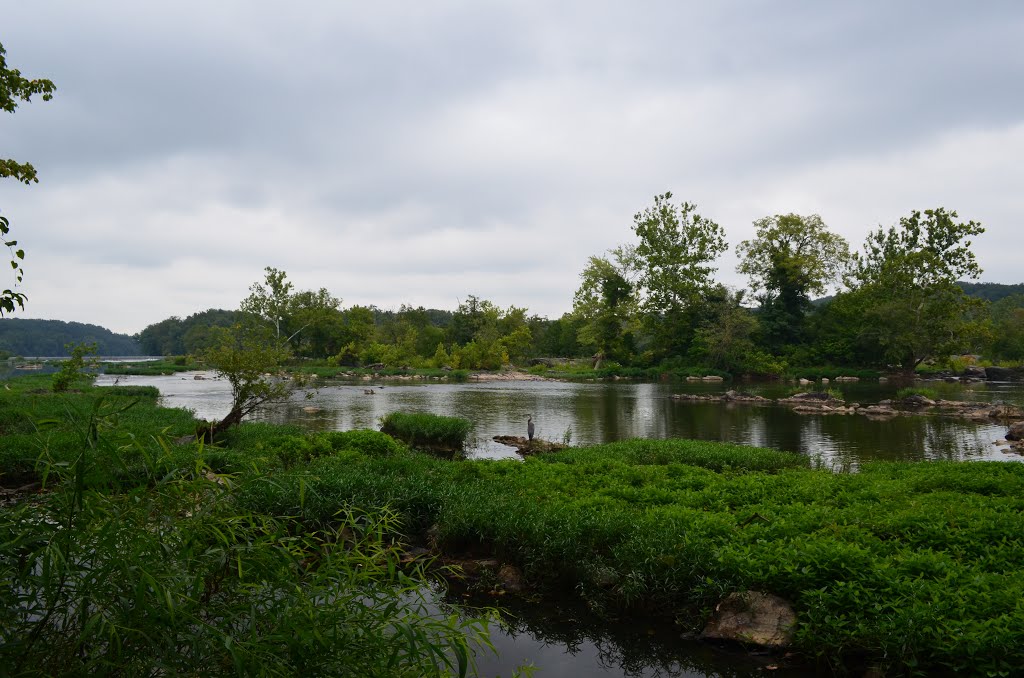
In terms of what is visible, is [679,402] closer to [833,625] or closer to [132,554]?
[833,625]

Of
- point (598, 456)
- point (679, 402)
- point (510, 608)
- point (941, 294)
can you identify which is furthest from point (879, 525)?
point (941, 294)

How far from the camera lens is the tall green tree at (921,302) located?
4591 centimetres

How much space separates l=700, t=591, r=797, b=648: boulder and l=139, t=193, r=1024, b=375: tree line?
3984 cm

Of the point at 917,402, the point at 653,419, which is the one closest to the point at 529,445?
the point at 653,419

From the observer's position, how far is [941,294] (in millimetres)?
47312

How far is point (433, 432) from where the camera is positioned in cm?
1873

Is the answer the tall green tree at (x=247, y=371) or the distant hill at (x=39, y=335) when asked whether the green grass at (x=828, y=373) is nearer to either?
the tall green tree at (x=247, y=371)

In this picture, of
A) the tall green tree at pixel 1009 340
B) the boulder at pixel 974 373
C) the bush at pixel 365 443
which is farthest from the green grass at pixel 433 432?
the tall green tree at pixel 1009 340

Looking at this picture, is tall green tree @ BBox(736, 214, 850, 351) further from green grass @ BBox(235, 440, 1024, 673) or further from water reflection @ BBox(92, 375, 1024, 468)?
green grass @ BBox(235, 440, 1024, 673)

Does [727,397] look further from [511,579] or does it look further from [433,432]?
[511,579]

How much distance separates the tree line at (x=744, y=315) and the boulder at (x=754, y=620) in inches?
1569

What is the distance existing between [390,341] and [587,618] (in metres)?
78.1

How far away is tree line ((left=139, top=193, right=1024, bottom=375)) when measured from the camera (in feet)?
158

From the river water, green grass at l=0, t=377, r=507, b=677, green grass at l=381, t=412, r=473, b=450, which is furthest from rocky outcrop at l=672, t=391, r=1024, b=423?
green grass at l=0, t=377, r=507, b=677
